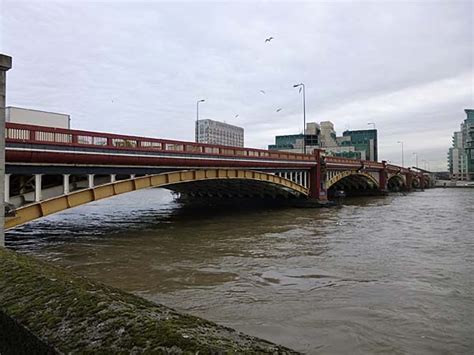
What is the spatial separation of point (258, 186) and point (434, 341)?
2891 centimetres

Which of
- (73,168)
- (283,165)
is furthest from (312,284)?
(283,165)

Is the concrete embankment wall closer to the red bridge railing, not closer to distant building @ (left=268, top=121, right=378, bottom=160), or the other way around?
the red bridge railing

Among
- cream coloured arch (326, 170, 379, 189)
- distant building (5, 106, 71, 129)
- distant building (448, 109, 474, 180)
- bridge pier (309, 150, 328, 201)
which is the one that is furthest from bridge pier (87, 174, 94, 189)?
distant building (448, 109, 474, 180)

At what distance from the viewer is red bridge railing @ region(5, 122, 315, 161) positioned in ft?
46.3

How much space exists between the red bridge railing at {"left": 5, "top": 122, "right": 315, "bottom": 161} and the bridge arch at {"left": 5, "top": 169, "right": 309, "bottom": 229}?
1.40 m

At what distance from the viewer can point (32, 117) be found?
1620 cm

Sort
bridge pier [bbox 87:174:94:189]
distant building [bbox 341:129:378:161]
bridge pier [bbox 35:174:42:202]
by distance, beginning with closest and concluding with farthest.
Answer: bridge pier [bbox 35:174:42:202], bridge pier [bbox 87:174:94:189], distant building [bbox 341:129:378:161]

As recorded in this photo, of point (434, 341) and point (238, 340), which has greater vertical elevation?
point (238, 340)

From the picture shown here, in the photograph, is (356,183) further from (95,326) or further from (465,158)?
(465,158)

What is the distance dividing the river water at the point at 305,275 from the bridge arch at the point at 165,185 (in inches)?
75.1

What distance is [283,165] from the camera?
34.6 meters

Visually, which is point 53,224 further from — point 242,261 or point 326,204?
point 326,204

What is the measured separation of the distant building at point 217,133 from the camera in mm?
52031

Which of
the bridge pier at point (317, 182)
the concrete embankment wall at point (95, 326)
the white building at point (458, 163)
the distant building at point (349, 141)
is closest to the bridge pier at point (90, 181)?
the concrete embankment wall at point (95, 326)
